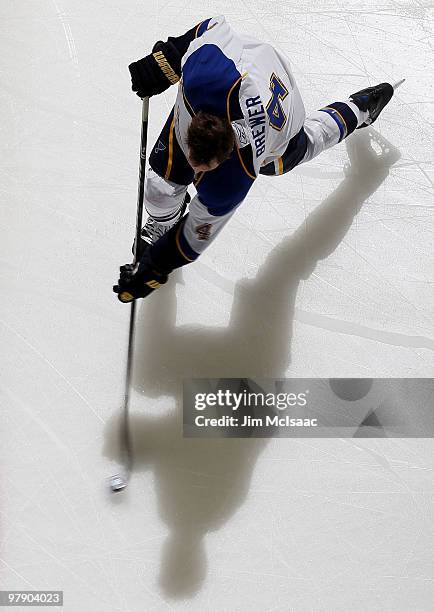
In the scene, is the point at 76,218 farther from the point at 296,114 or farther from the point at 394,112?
the point at 394,112

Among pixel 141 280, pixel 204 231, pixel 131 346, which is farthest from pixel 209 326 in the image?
pixel 204 231

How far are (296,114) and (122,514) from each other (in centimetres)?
116

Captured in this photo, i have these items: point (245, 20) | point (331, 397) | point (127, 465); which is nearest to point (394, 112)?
point (245, 20)

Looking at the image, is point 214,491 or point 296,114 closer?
point 296,114

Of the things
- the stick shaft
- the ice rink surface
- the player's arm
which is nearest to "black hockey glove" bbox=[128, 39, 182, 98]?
the player's arm

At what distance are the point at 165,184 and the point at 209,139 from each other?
566 millimetres

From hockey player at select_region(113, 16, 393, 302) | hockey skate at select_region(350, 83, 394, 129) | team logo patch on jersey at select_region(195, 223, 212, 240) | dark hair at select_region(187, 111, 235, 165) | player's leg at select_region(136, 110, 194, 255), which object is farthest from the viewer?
hockey skate at select_region(350, 83, 394, 129)

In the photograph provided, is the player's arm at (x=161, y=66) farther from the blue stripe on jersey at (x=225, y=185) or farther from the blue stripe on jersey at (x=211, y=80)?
the blue stripe on jersey at (x=225, y=185)

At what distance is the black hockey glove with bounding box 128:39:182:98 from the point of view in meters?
1.87

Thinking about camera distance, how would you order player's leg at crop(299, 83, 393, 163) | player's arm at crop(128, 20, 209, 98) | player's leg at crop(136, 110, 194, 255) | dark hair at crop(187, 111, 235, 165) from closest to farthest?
dark hair at crop(187, 111, 235, 165), player's arm at crop(128, 20, 209, 98), player's leg at crop(136, 110, 194, 255), player's leg at crop(299, 83, 393, 163)

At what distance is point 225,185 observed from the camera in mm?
1653

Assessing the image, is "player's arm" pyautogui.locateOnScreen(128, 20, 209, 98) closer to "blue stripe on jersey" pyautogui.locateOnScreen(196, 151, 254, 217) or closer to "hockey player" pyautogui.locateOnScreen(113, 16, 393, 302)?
"hockey player" pyautogui.locateOnScreen(113, 16, 393, 302)

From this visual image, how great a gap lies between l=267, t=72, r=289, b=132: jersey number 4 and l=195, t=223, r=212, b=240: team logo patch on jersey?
276 millimetres

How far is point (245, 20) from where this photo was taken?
263cm
